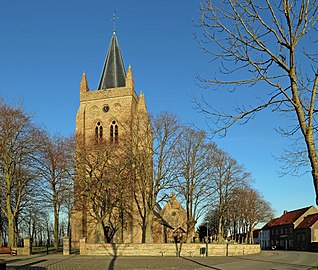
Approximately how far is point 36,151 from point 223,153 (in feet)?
69.0

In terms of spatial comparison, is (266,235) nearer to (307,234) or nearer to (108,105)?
(307,234)

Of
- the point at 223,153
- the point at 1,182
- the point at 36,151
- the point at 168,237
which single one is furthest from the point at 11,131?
the point at 168,237

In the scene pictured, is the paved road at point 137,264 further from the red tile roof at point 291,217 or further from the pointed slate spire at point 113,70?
the red tile roof at point 291,217

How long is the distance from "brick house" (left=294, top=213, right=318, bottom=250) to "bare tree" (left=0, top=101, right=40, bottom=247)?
43356 millimetres

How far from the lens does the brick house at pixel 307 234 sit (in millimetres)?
61825

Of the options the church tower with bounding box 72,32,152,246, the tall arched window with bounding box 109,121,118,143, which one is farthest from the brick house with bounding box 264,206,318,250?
the church tower with bounding box 72,32,152,246

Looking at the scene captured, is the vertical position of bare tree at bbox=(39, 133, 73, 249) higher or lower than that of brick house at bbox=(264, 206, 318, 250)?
higher

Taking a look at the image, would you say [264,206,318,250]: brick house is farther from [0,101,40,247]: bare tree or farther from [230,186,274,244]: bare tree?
[0,101,40,247]: bare tree

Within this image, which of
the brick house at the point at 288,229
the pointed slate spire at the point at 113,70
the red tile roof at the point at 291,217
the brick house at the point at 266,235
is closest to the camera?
the pointed slate spire at the point at 113,70

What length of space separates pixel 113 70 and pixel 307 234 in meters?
40.6

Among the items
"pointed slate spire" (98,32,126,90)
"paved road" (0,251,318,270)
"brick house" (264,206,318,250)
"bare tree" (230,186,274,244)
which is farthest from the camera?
"brick house" (264,206,318,250)

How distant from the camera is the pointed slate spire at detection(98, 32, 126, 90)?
190ft

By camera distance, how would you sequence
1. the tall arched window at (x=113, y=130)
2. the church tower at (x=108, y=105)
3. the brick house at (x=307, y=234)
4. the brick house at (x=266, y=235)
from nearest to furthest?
1. the church tower at (x=108, y=105)
2. the tall arched window at (x=113, y=130)
3. the brick house at (x=307, y=234)
4. the brick house at (x=266, y=235)

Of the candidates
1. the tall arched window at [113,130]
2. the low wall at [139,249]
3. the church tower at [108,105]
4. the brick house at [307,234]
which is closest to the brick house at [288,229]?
the brick house at [307,234]
